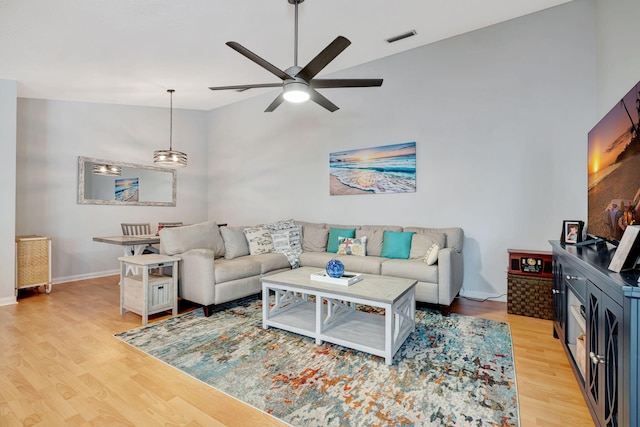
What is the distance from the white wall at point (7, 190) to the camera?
3.44 m

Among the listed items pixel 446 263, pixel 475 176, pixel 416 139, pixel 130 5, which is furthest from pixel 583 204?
pixel 130 5

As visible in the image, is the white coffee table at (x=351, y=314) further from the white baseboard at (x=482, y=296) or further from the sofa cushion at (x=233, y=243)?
the white baseboard at (x=482, y=296)

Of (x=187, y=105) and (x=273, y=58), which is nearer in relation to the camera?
(x=273, y=58)

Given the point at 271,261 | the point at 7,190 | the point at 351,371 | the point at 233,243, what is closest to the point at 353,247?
the point at 271,261

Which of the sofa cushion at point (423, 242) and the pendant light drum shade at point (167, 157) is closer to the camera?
the sofa cushion at point (423, 242)

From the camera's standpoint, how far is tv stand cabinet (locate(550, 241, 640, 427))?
42.3 inches

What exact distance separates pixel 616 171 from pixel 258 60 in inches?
100

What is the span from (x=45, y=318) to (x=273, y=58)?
3.72 m

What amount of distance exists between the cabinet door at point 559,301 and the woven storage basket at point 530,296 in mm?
484

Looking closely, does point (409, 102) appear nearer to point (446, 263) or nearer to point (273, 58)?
point (273, 58)

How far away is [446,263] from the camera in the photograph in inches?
119

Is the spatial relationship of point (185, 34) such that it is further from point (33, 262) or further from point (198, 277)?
point (33, 262)

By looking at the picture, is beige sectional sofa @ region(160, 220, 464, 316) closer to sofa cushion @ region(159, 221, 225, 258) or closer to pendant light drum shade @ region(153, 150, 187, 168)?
sofa cushion @ region(159, 221, 225, 258)

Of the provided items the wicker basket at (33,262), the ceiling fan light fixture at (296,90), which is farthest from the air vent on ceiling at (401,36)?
the wicker basket at (33,262)
